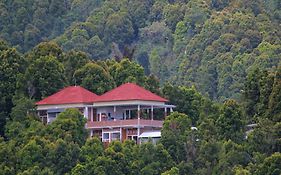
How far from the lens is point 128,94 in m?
92.7

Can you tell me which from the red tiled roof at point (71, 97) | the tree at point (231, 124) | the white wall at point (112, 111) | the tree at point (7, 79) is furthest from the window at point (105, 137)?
the tree at point (231, 124)

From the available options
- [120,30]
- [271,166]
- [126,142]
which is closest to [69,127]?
[126,142]

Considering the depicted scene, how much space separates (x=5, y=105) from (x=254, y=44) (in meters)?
44.6

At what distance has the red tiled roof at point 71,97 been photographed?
307ft

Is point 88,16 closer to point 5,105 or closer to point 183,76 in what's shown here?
point 183,76

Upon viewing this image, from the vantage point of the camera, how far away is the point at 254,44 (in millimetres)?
135750

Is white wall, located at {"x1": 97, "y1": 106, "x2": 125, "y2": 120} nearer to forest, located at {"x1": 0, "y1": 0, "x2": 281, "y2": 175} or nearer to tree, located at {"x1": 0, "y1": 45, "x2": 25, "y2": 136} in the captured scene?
forest, located at {"x1": 0, "y1": 0, "x2": 281, "y2": 175}

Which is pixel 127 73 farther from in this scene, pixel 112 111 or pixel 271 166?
pixel 271 166

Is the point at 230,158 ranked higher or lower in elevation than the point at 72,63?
lower

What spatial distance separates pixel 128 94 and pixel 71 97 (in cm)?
318

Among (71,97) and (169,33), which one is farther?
(169,33)

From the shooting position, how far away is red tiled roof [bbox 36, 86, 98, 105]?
93.4 meters

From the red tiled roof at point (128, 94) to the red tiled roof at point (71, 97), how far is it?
74cm

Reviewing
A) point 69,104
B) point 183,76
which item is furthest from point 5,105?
point 183,76
